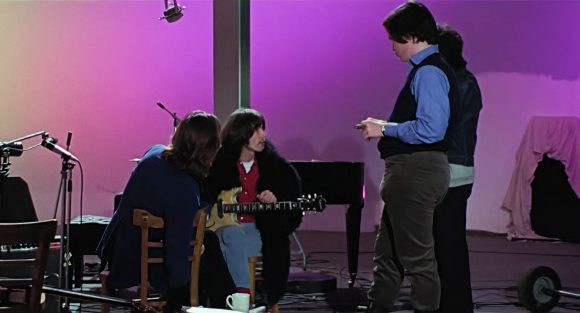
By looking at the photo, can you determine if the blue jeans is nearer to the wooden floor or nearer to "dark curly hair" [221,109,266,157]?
"dark curly hair" [221,109,266,157]

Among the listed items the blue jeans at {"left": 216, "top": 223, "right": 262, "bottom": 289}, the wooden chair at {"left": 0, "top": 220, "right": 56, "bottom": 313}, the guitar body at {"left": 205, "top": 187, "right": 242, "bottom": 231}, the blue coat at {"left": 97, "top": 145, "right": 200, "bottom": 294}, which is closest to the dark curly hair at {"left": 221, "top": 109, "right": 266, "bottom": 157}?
the guitar body at {"left": 205, "top": 187, "right": 242, "bottom": 231}

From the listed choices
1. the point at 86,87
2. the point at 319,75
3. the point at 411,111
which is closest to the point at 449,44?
the point at 411,111

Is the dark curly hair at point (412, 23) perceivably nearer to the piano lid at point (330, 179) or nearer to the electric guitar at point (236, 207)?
the electric guitar at point (236, 207)

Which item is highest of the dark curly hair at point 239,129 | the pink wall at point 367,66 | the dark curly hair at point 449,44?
the pink wall at point 367,66

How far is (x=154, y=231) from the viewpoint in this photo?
11.1 ft

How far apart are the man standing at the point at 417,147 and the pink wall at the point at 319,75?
449cm

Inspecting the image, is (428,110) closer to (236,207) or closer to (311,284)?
(236,207)

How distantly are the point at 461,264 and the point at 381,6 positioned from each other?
199 inches

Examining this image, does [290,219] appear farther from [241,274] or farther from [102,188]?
[102,188]

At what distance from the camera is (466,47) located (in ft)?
26.2

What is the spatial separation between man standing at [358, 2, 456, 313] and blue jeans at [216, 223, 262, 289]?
1049 mm

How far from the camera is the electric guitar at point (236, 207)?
3951mm

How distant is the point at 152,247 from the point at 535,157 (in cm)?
528

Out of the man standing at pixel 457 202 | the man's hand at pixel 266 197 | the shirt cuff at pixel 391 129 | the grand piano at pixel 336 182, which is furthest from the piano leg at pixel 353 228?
the shirt cuff at pixel 391 129
